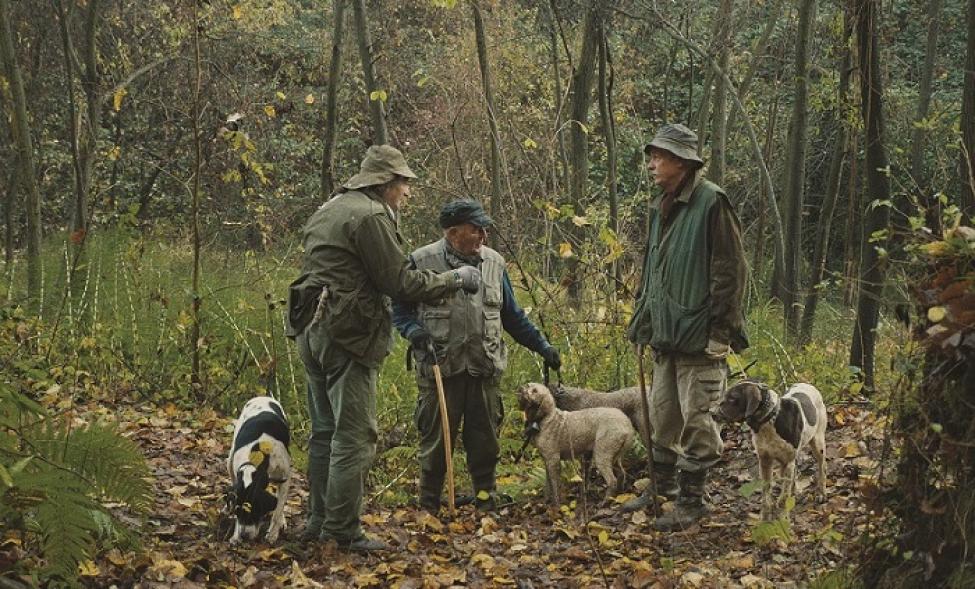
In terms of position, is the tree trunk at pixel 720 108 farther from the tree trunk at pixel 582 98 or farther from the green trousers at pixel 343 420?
the green trousers at pixel 343 420

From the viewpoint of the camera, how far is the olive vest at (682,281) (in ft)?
22.6

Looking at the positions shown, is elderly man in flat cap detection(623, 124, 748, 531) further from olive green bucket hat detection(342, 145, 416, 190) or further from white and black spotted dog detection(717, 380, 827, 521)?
olive green bucket hat detection(342, 145, 416, 190)

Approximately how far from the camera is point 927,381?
14.0 ft

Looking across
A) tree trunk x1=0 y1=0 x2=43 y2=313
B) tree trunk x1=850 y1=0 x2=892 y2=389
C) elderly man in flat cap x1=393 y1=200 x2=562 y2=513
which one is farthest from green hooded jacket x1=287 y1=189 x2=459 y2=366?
tree trunk x1=0 y1=0 x2=43 y2=313

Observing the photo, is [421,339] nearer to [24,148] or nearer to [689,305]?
[689,305]

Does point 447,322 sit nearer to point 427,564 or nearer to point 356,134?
point 427,564

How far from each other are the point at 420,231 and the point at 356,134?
16.2 ft

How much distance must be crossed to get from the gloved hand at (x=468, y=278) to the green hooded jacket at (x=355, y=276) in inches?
13.1

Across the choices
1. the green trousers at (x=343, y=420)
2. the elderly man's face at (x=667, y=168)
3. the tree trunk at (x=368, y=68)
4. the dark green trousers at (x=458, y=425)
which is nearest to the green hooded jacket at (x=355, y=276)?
the green trousers at (x=343, y=420)

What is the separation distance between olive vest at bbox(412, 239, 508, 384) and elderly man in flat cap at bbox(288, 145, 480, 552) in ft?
2.79

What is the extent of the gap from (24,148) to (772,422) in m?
8.53

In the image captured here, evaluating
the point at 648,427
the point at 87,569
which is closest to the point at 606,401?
the point at 648,427

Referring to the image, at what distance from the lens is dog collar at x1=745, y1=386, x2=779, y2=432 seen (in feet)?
22.0

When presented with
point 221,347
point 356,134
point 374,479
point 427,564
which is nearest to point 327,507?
point 427,564
